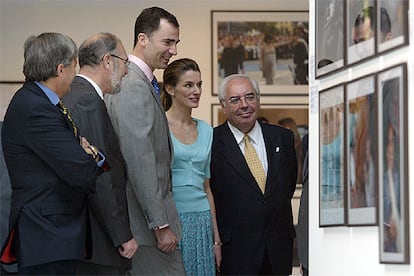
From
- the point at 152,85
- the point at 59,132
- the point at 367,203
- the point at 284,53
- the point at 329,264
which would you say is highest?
the point at 284,53

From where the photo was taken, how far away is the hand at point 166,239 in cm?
514

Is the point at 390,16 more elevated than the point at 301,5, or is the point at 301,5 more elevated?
the point at 301,5

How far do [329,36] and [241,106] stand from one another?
159 centimetres

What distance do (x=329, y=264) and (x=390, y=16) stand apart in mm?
1405

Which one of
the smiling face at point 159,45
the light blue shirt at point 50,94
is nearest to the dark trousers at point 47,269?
the light blue shirt at point 50,94

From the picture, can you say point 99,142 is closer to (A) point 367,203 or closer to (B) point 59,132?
(B) point 59,132

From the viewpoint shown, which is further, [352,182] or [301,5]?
[301,5]

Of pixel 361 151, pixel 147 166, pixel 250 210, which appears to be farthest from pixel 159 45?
pixel 361 151

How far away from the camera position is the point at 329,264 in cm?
469

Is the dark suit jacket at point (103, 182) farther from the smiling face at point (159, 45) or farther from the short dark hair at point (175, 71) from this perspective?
the short dark hair at point (175, 71)

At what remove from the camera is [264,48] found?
1079cm

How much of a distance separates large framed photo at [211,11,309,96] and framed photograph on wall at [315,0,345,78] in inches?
229

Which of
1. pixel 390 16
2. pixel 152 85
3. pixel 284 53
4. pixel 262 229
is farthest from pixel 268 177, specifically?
pixel 284 53

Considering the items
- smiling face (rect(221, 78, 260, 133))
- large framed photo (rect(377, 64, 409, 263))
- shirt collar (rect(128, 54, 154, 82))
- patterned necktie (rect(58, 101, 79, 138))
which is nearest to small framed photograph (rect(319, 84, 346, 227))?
large framed photo (rect(377, 64, 409, 263))
